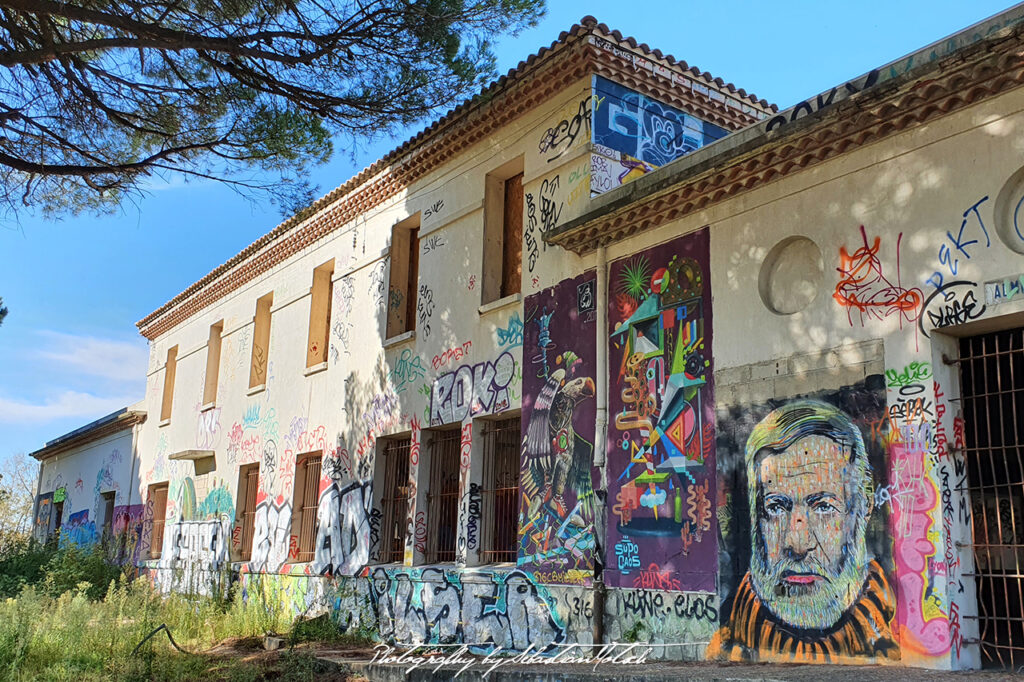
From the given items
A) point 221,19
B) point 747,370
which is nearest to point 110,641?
point 221,19

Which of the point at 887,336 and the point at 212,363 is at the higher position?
the point at 212,363

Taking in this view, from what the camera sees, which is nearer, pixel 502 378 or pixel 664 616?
pixel 664 616

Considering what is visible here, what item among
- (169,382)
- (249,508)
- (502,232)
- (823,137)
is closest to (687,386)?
(823,137)

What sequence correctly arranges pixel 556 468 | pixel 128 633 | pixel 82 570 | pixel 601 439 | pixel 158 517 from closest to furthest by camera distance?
pixel 601 439
pixel 556 468
pixel 128 633
pixel 82 570
pixel 158 517

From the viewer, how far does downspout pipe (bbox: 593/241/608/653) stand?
28.6 feet

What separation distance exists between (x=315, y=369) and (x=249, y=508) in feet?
11.9

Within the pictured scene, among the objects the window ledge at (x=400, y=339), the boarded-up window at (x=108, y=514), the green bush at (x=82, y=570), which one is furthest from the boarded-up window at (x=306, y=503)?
the boarded-up window at (x=108, y=514)

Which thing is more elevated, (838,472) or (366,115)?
(366,115)

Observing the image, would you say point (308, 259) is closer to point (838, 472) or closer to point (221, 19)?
point (221, 19)

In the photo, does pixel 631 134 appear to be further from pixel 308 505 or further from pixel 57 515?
pixel 57 515

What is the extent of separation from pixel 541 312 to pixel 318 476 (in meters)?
6.21

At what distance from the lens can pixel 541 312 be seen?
10188mm

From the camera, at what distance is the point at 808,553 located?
6883 millimetres

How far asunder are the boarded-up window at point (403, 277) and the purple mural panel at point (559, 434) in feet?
11.1
